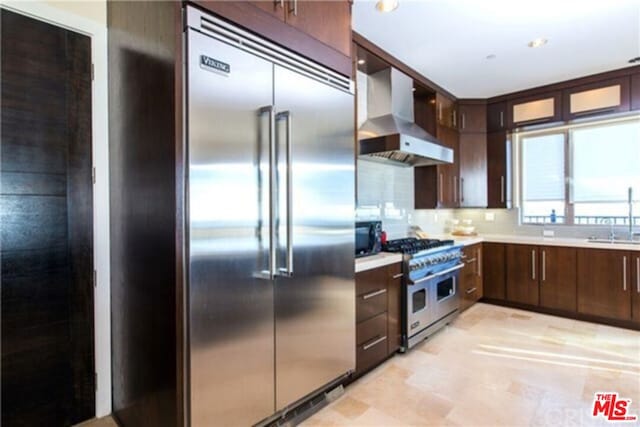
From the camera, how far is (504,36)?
112 inches

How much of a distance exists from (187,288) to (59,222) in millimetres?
1093

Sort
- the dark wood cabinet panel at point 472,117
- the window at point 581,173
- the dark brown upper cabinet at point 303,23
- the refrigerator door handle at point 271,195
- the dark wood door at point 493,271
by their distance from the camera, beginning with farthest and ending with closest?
the dark wood cabinet panel at point 472,117 < the dark wood door at point 493,271 < the window at point 581,173 < the refrigerator door handle at point 271,195 < the dark brown upper cabinet at point 303,23

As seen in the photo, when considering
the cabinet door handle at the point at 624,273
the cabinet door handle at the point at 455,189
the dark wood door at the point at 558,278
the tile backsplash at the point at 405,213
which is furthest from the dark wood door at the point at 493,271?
the cabinet door handle at the point at 624,273

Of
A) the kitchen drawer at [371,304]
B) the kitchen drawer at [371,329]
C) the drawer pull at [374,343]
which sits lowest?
the drawer pull at [374,343]

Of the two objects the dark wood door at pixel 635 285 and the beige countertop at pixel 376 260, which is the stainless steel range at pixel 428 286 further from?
the dark wood door at pixel 635 285

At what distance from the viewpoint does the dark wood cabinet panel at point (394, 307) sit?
2.66 metres

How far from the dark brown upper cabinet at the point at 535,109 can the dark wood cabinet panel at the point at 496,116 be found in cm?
6

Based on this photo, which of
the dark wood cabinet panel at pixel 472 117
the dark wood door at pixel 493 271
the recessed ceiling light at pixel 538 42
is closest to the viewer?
the recessed ceiling light at pixel 538 42

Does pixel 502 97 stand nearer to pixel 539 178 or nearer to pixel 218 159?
pixel 539 178

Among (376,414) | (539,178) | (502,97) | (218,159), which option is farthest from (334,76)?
(539,178)

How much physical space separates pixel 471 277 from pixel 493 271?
48 cm

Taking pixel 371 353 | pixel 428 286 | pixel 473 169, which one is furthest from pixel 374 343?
pixel 473 169

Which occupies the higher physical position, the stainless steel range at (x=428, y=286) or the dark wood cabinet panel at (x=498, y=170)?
the dark wood cabinet panel at (x=498, y=170)

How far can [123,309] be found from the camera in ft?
6.13
